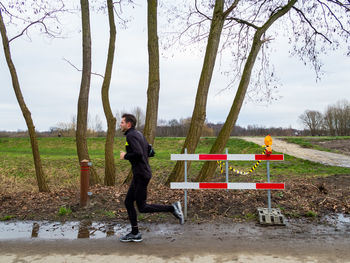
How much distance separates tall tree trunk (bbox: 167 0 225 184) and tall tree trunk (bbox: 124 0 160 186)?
1340 millimetres

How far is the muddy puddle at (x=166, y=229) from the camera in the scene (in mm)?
5168

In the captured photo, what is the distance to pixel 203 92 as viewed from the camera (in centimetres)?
902

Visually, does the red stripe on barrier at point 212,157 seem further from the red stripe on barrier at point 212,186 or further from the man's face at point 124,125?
the man's face at point 124,125

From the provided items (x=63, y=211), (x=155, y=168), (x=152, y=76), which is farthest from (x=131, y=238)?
(x=155, y=168)

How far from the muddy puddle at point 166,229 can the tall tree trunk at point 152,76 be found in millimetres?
4018

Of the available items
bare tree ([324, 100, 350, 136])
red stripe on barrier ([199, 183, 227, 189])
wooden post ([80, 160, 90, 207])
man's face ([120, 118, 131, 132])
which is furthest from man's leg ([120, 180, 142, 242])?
bare tree ([324, 100, 350, 136])

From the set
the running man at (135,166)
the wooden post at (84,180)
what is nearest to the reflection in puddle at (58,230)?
the running man at (135,166)

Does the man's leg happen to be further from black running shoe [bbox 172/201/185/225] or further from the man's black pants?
black running shoe [bbox 172/201/185/225]

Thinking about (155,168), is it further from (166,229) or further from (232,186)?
(166,229)

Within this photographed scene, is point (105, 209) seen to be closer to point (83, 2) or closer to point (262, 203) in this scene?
point (262, 203)

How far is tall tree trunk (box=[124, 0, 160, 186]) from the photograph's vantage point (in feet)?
31.3

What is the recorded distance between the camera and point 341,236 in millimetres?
4957

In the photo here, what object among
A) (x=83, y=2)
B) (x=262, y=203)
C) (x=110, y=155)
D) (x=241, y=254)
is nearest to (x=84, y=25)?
(x=83, y=2)

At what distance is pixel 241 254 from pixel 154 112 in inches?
240
